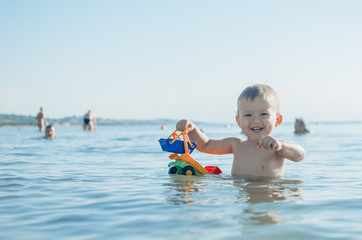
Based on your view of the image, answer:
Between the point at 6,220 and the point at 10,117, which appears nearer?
the point at 6,220

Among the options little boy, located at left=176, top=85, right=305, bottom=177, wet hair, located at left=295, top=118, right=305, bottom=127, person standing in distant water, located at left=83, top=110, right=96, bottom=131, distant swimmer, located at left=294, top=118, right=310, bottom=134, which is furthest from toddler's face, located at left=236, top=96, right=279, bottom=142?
person standing in distant water, located at left=83, top=110, right=96, bottom=131

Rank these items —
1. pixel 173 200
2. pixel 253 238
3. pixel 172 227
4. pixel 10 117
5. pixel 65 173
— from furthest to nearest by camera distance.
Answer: pixel 10 117 → pixel 65 173 → pixel 173 200 → pixel 172 227 → pixel 253 238

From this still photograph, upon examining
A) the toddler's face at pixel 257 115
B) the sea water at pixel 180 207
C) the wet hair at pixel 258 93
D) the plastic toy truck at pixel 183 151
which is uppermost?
the wet hair at pixel 258 93

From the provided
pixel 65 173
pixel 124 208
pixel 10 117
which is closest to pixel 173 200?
pixel 124 208

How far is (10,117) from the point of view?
7512 centimetres

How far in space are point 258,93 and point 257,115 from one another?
25cm

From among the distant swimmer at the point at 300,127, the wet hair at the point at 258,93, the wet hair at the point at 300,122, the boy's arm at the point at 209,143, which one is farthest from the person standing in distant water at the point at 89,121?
the wet hair at the point at 258,93

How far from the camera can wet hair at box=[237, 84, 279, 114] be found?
4789 millimetres

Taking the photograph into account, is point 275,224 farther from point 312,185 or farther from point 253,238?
point 312,185

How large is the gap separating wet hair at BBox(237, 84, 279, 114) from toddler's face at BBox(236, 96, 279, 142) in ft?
0.12

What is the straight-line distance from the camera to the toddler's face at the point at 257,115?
4.78 m

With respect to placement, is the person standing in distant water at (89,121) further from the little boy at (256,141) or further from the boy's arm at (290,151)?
the boy's arm at (290,151)

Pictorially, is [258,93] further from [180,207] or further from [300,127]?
[300,127]

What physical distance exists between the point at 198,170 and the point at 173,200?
180cm
